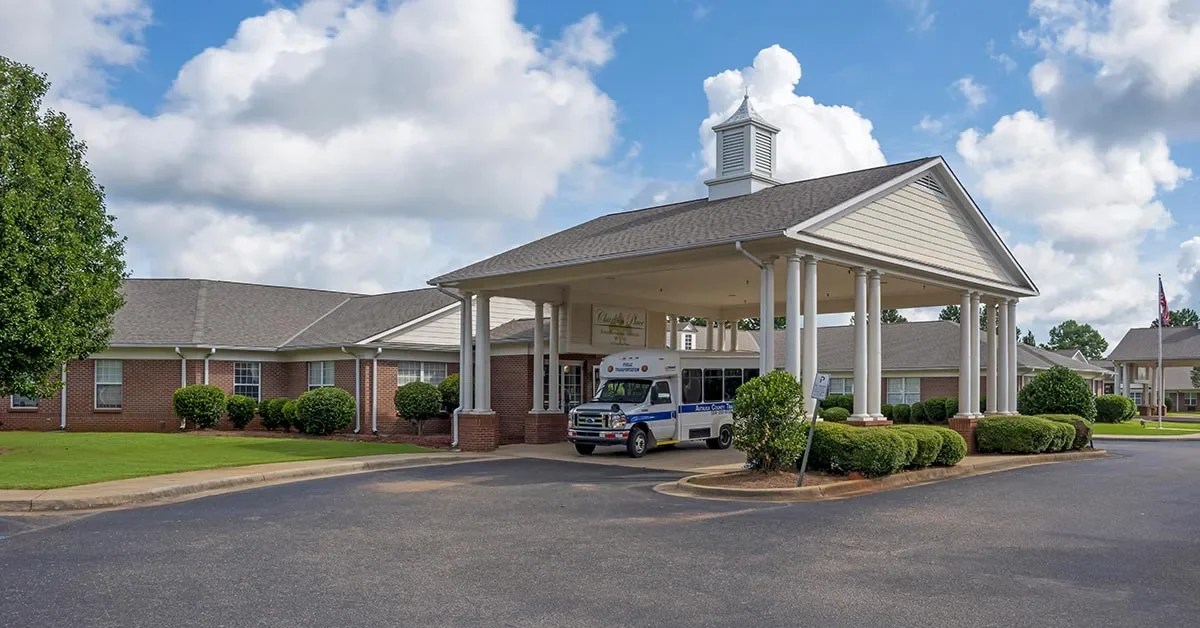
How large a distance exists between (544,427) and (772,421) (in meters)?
11.4

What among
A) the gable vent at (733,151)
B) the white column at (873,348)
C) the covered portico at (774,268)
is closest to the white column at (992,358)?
the covered portico at (774,268)

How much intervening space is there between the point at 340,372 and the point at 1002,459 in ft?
66.6

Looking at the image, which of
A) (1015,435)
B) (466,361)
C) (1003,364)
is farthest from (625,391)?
(1003,364)

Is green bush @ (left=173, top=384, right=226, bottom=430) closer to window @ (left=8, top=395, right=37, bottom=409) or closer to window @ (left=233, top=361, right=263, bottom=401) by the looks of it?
window @ (left=233, top=361, right=263, bottom=401)

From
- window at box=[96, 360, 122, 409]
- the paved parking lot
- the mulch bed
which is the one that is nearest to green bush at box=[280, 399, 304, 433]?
window at box=[96, 360, 122, 409]

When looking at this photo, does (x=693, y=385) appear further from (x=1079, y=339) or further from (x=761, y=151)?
(x=1079, y=339)

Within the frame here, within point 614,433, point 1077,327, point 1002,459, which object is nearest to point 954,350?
point 1002,459

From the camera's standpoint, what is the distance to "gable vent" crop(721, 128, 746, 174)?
2470 cm

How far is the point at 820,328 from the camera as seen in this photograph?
55719 millimetres

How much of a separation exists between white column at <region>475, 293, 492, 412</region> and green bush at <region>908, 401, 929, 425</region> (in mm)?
22545

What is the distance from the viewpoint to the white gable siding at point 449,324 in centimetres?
3231

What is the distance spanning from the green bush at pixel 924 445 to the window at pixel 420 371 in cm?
1763

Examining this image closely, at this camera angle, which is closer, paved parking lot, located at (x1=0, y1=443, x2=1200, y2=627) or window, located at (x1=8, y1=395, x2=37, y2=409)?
paved parking lot, located at (x1=0, y1=443, x2=1200, y2=627)

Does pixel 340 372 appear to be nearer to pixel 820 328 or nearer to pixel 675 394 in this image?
pixel 675 394
